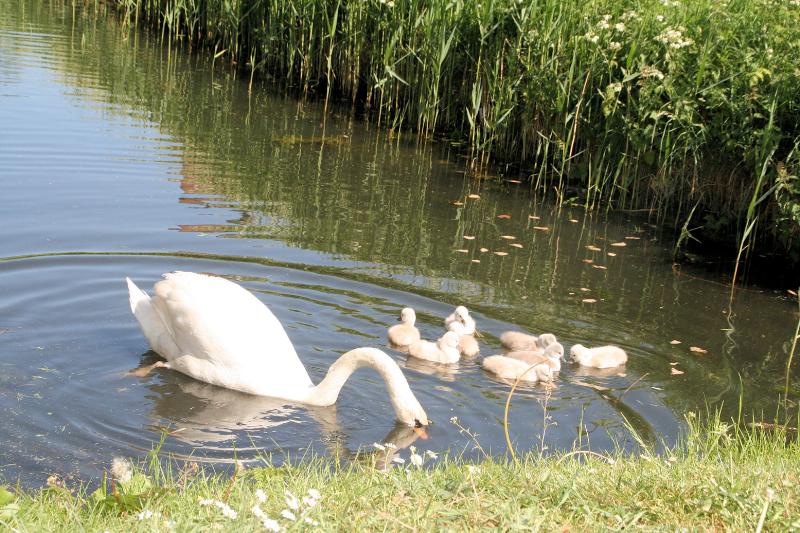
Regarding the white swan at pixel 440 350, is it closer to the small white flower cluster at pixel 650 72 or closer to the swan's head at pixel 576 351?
the swan's head at pixel 576 351

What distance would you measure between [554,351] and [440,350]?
32.0 inches

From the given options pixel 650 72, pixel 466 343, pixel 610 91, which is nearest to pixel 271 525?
pixel 466 343

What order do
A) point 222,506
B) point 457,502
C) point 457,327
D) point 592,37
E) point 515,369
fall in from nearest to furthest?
point 222,506 < point 457,502 < point 515,369 < point 457,327 < point 592,37

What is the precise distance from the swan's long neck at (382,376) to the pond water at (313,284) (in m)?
0.15

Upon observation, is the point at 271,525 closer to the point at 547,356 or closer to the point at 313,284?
the point at 547,356

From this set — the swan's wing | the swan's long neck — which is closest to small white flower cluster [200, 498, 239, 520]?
the swan's long neck

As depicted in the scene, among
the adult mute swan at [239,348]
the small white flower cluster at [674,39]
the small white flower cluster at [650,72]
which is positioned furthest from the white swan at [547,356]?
the small white flower cluster at [674,39]

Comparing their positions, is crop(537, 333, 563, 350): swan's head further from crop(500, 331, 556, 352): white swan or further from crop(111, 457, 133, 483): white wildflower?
crop(111, 457, 133, 483): white wildflower

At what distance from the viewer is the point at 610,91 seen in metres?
11.2

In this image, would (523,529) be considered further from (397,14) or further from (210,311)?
(397,14)

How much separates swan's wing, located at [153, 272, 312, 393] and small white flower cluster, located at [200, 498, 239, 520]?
2.55m

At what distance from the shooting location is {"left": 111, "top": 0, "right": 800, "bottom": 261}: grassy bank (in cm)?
1016

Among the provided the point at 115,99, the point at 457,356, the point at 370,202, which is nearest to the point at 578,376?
the point at 457,356

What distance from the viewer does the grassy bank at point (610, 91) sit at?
33.3 ft
